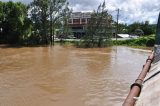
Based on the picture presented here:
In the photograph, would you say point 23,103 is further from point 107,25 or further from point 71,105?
point 107,25

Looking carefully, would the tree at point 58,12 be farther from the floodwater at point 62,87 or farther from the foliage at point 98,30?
the floodwater at point 62,87

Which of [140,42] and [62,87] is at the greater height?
[140,42]

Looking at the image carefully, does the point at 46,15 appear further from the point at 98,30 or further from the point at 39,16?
the point at 98,30

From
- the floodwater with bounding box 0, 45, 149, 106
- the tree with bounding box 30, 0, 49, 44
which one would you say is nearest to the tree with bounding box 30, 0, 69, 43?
the tree with bounding box 30, 0, 49, 44

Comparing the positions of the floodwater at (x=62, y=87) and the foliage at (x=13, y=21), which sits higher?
the foliage at (x=13, y=21)

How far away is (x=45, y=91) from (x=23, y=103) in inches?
83.4

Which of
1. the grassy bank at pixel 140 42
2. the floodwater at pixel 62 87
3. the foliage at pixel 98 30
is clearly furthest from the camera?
the grassy bank at pixel 140 42

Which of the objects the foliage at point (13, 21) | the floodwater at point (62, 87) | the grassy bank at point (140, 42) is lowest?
the floodwater at point (62, 87)

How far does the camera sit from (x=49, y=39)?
4734 centimetres

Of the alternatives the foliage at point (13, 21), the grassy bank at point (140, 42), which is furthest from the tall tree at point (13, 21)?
the grassy bank at point (140, 42)

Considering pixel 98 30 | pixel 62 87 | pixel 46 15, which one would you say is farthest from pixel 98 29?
pixel 62 87

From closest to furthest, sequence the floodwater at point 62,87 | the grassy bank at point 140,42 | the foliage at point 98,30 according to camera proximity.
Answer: the floodwater at point 62,87 → the foliage at point 98,30 → the grassy bank at point 140,42

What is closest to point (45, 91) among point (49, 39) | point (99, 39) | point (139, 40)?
point (99, 39)

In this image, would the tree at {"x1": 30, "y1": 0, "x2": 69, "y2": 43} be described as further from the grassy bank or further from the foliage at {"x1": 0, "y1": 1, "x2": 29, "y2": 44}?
the grassy bank
